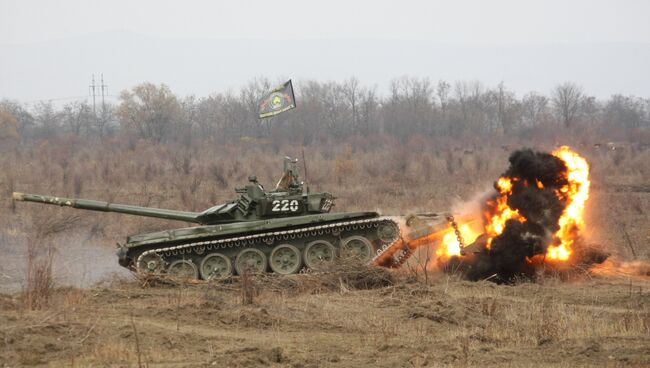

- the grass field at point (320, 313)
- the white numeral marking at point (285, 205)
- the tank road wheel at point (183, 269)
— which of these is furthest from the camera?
the white numeral marking at point (285, 205)

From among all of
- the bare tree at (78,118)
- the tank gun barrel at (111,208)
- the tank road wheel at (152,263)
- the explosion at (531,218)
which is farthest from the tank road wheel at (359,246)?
the bare tree at (78,118)

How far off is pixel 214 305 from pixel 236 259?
20.9ft

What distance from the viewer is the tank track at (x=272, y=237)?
70.2 ft

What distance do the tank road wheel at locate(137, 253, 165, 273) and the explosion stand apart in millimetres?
6855

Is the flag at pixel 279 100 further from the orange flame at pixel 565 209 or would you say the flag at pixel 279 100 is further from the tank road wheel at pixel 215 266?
the orange flame at pixel 565 209

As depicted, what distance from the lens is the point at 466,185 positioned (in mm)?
41531

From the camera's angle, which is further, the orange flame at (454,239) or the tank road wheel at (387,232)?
the orange flame at (454,239)

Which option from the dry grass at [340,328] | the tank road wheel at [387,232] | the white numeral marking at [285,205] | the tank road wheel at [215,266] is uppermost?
the white numeral marking at [285,205]

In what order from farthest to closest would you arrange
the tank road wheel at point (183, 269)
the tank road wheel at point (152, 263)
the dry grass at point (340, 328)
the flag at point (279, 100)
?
the flag at point (279, 100), the tank road wheel at point (183, 269), the tank road wheel at point (152, 263), the dry grass at point (340, 328)

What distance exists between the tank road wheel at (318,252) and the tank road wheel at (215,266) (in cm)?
188

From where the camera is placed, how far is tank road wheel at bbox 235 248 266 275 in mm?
21766

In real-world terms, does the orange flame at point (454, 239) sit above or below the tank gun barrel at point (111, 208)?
below

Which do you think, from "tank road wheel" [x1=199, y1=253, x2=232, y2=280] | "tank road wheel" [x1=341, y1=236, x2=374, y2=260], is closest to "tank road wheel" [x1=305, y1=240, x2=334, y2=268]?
"tank road wheel" [x1=341, y1=236, x2=374, y2=260]

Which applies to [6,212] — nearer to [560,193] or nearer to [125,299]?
[125,299]
